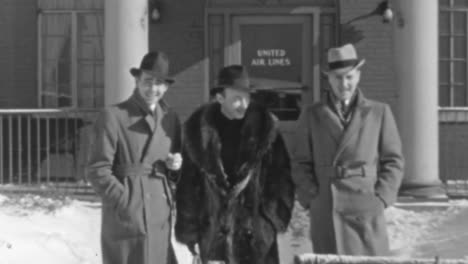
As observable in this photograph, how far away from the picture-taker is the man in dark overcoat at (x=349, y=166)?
4.54 m

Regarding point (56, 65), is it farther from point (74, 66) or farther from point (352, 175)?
point (352, 175)

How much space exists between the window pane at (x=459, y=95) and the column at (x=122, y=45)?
4.66 m

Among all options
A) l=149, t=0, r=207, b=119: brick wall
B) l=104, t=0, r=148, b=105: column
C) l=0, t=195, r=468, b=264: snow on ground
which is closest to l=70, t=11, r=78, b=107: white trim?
l=149, t=0, r=207, b=119: brick wall

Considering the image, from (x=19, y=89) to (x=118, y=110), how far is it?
7.73 meters

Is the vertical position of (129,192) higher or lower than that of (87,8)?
lower

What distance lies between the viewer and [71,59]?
40.0ft

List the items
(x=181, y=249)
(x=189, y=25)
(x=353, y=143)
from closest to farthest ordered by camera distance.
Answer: (x=353, y=143) → (x=181, y=249) → (x=189, y=25)

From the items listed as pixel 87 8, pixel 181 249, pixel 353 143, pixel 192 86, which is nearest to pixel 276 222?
pixel 353 143

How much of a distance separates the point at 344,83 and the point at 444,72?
777 cm

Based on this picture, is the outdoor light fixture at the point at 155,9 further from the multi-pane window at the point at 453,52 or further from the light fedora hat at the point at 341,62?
the light fedora hat at the point at 341,62

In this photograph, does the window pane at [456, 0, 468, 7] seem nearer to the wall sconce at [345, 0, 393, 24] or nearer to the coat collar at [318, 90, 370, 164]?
the wall sconce at [345, 0, 393, 24]

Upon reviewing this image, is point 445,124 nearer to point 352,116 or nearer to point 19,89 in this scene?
point 19,89

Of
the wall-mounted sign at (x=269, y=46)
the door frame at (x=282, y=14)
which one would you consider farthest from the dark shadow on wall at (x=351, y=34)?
the wall-mounted sign at (x=269, y=46)

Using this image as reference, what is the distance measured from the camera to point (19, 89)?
12.1 meters
